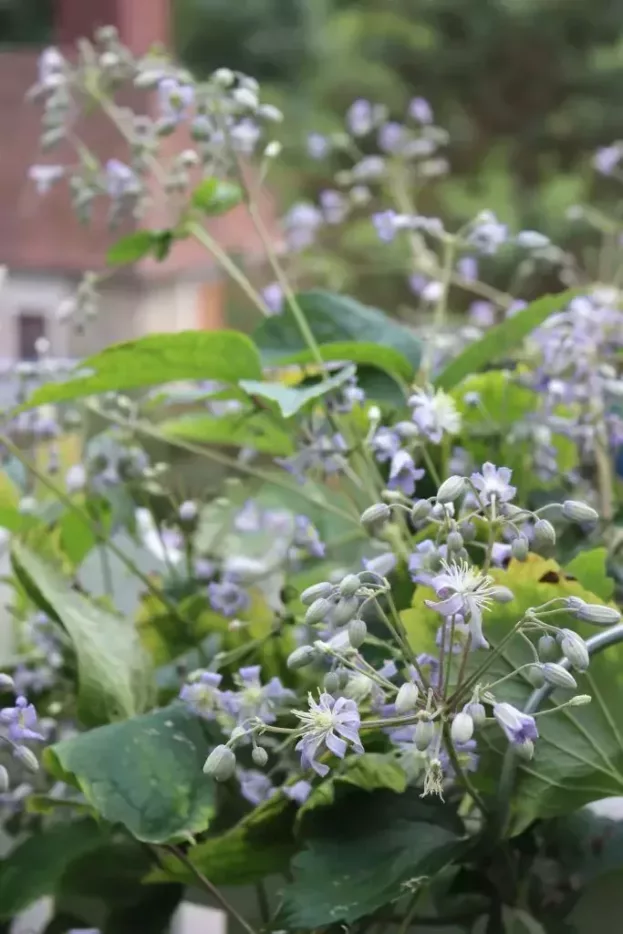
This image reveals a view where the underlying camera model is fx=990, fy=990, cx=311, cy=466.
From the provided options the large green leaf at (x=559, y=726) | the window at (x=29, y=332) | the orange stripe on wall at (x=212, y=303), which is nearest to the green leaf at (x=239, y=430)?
the large green leaf at (x=559, y=726)

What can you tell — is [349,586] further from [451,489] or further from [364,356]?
[364,356]

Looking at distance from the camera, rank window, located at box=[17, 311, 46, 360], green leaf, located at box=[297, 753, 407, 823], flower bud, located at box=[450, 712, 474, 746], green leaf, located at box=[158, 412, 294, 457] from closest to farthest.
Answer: flower bud, located at box=[450, 712, 474, 746] → green leaf, located at box=[297, 753, 407, 823] → green leaf, located at box=[158, 412, 294, 457] → window, located at box=[17, 311, 46, 360]

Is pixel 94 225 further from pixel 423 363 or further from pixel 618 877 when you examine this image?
pixel 618 877

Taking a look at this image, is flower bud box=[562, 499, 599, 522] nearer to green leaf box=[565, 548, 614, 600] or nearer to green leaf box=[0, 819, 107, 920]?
green leaf box=[565, 548, 614, 600]

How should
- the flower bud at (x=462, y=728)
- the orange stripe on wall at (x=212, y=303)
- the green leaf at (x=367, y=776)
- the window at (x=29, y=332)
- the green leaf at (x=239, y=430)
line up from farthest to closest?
the orange stripe on wall at (x=212, y=303) < the window at (x=29, y=332) < the green leaf at (x=239, y=430) < the green leaf at (x=367, y=776) < the flower bud at (x=462, y=728)

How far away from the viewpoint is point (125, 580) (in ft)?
1.91

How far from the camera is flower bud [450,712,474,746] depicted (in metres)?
0.25

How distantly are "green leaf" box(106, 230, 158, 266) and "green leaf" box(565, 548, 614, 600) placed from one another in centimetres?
23

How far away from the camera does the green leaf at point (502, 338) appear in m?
0.42

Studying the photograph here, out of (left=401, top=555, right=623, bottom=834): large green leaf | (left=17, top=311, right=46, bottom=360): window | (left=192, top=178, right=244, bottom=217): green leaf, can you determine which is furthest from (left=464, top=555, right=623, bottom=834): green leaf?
(left=17, top=311, right=46, bottom=360): window

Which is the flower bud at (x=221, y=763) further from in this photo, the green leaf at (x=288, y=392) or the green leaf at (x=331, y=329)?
the green leaf at (x=331, y=329)

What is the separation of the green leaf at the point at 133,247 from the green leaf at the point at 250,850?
245 mm

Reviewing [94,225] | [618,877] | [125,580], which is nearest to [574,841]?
[618,877]

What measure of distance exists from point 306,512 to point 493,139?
163 cm
